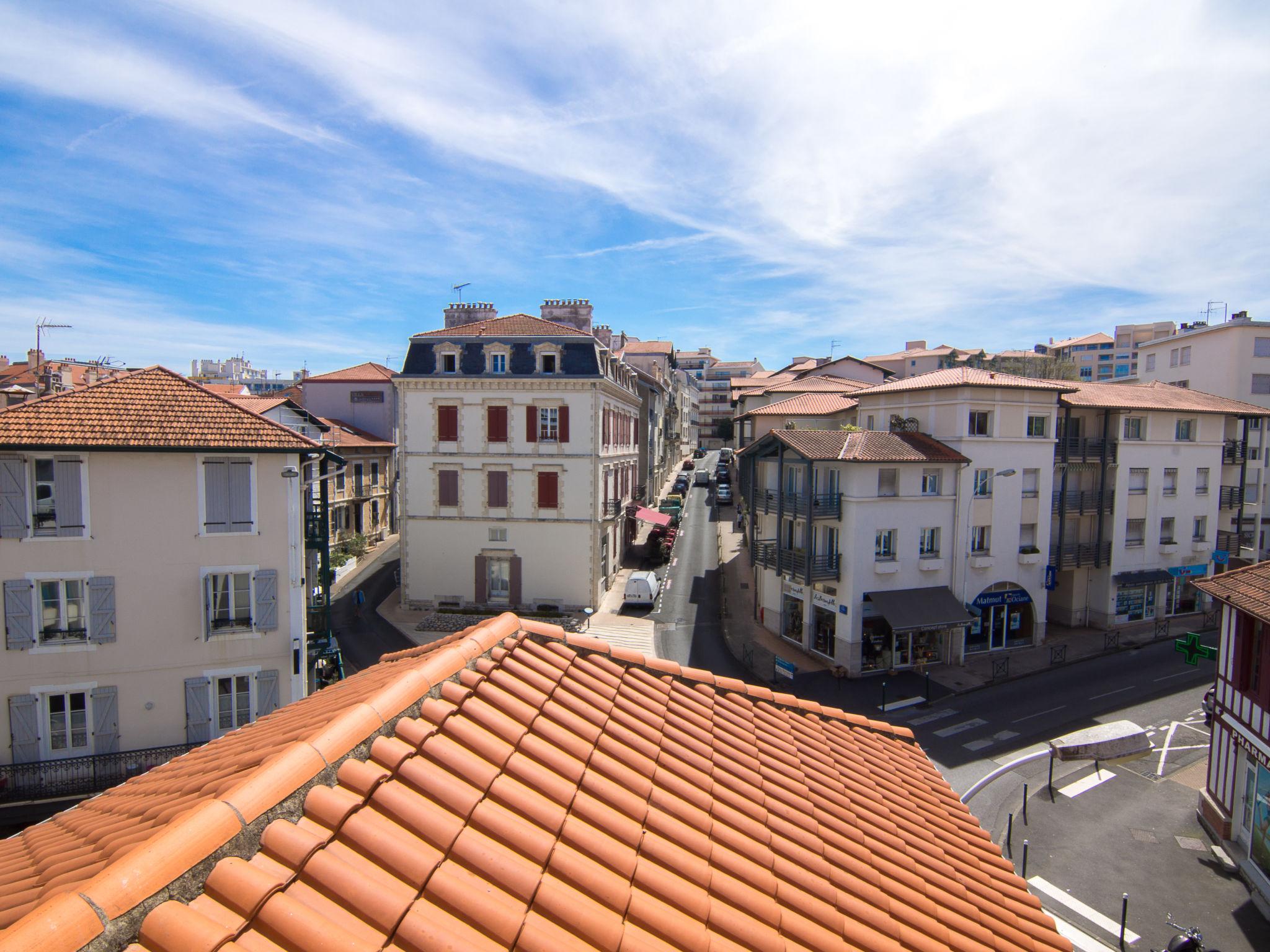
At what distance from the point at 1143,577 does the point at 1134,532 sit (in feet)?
6.86

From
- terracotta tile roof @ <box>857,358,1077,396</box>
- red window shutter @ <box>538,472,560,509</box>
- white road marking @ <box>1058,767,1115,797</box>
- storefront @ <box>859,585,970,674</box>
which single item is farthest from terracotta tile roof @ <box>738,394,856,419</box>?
white road marking @ <box>1058,767,1115,797</box>

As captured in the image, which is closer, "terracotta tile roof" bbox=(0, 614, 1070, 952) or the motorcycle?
"terracotta tile roof" bbox=(0, 614, 1070, 952)

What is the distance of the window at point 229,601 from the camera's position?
1669cm

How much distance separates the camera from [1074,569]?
3152 centimetres

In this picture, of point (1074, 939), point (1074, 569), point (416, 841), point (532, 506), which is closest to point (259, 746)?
point (416, 841)

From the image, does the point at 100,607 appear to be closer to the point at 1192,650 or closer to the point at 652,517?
the point at 1192,650

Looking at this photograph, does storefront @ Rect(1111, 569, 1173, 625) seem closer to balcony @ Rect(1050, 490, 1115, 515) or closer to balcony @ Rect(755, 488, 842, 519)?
balcony @ Rect(1050, 490, 1115, 515)

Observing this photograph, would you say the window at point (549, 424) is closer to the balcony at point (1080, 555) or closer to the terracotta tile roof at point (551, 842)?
the balcony at point (1080, 555)

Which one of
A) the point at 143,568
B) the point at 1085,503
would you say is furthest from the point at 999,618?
the point at 143,568

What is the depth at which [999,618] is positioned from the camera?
28516mm

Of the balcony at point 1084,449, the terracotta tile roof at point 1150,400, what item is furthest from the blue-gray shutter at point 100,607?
the balcony at point 1084,449

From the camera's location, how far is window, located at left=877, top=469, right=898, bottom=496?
25.5 m

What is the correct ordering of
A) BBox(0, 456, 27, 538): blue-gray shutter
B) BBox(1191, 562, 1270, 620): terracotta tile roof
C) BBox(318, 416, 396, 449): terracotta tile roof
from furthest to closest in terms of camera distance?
1. BBox(318, 416, 396, 449): terracotta tile roof
2. BBox(0, 456, 27, 538): blue-gray shutter
3. BBox(1191, 562, 1270, 620): terracotta tile roof

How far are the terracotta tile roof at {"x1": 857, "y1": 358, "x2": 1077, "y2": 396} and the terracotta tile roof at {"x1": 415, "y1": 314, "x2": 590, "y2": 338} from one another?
14.0 meters
